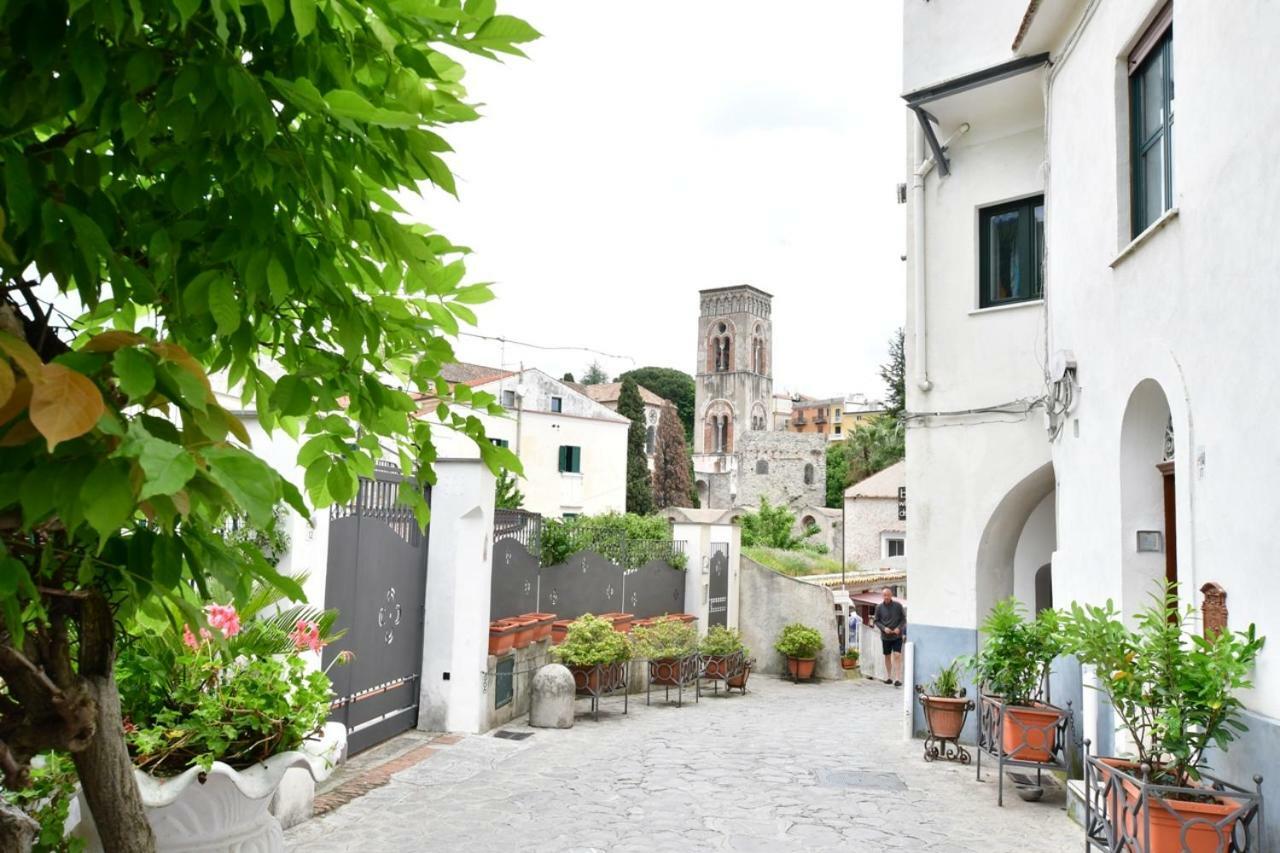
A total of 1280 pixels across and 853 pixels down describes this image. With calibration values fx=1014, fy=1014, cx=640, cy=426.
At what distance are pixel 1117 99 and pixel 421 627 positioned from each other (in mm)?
8164

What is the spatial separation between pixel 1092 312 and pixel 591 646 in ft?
23.5

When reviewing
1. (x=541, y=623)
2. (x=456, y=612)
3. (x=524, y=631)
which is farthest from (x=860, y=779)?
(x=541, y=623)

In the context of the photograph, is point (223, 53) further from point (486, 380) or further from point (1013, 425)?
point (486, 380)

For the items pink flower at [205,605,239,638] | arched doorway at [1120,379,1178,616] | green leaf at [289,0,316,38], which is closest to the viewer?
green leaf at [289,0,316,38]

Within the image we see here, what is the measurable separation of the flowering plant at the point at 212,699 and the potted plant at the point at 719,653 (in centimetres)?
1094

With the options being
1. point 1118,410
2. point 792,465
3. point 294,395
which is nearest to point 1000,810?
point 1118,410

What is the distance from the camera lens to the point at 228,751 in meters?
4.30

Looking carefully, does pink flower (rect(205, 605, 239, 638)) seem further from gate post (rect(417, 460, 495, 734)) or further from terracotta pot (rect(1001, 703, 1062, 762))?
terracotta pot (rect(1001, 703, 1062, 762))

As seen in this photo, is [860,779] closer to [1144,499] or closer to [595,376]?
[1144,499]

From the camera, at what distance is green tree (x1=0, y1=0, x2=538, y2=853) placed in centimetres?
150

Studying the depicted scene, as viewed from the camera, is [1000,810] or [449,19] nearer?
[449,19]

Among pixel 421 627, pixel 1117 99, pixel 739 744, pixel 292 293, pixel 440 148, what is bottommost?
pixel 739 744

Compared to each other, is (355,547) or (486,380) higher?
(486,380)

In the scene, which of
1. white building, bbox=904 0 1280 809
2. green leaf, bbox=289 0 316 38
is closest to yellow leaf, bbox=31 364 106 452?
green leaf, bbox=289 0 316 38
